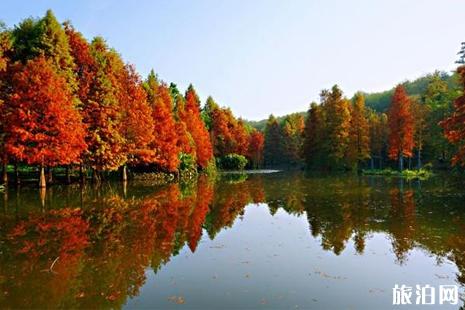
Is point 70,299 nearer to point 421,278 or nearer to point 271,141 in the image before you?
point 421,278

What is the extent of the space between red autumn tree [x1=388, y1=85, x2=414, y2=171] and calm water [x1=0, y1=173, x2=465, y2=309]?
130ft

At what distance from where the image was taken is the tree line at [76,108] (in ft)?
105

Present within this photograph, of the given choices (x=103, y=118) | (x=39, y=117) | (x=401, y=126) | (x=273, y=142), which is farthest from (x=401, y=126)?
(x=273, y=142)

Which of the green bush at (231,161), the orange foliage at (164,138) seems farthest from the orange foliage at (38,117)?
the green bush at (231,161)

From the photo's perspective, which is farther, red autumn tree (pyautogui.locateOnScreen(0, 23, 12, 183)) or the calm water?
red autumn tree (pyautogui.locateOnScreen(0, 23, 12, 183))

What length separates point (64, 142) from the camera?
33219 millimetres

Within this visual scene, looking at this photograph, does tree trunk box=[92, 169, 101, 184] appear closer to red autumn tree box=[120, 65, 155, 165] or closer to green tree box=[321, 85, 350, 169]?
red autumn tree box=[120, 65, 155, 165]

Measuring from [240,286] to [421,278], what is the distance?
184 inches

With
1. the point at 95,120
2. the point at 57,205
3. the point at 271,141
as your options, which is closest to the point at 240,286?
the point at 57,205

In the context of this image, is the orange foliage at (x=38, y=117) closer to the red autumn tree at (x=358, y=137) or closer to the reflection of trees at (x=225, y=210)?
the reflection of trees at (x=225, y=210)

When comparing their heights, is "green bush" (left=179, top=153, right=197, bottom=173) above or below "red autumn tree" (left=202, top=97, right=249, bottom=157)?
below

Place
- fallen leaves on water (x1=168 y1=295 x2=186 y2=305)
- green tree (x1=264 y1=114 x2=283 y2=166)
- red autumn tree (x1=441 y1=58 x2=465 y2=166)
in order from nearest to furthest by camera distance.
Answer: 1. fallen leaves on water (x1=168 y1=295 x2=186 y2=305)
2. red autumn tree (x1=441 y1=58 x2=465 y2=166)
3. green tree (x1=264 y1=114 x2=283 y2=166)

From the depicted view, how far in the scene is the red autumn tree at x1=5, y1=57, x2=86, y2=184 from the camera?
31.5 m

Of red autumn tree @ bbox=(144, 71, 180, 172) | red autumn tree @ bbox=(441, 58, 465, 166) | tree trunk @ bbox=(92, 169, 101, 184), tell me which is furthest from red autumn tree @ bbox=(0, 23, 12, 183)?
red autumn tree @ bbox=(441, 58, 465, 166)
